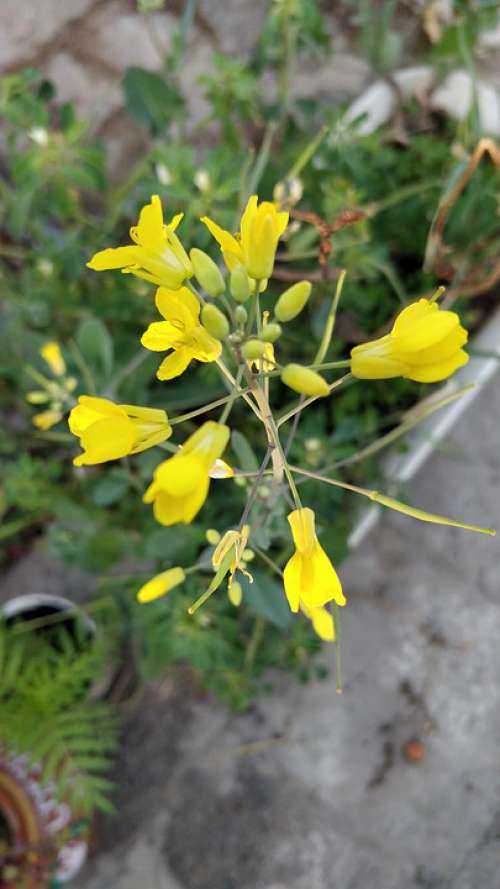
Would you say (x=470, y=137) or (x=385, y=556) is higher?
(x=470, y=137)

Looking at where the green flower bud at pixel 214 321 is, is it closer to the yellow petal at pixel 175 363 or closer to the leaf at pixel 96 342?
the yellow petal at pixel 175 363

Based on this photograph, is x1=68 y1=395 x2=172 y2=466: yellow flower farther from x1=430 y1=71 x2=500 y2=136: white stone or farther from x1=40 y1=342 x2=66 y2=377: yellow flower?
x1=430 y1=71 x2=500 y2=136: white stone

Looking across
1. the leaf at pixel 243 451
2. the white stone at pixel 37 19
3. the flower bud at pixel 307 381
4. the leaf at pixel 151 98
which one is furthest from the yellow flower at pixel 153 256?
the white stone at pixel 37 19

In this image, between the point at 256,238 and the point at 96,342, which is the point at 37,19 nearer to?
the point at 96,342

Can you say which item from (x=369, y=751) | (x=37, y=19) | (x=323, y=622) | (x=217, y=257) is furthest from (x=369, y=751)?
(x=37, y=19)

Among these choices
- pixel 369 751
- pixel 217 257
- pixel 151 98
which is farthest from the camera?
pixel 369 751

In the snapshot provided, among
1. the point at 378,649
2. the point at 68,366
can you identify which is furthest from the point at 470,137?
the point at 378,649

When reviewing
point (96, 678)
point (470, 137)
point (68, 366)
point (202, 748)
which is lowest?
Answer: point (202, 748)

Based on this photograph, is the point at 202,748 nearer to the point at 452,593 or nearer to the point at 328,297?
the point at 452,593
